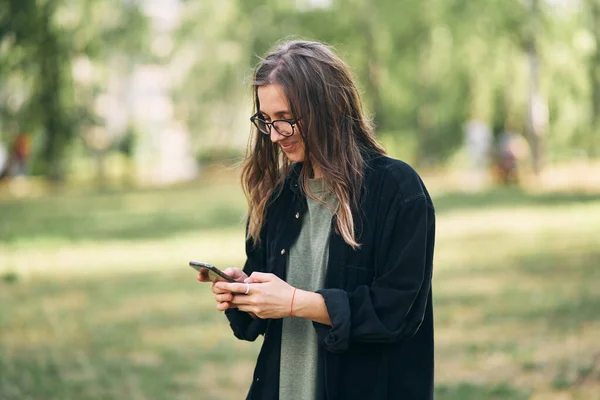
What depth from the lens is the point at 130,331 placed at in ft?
27.0

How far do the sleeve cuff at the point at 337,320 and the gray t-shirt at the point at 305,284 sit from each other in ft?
0.49

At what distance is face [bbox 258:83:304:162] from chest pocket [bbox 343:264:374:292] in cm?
35

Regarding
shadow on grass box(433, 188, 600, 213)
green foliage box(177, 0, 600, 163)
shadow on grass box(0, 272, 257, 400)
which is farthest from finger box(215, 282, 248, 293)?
green foliage box(177, 0, 600, 163)

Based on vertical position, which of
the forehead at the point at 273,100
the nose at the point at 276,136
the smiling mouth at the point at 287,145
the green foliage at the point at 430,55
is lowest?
the smiling mouth at the point at 287,145

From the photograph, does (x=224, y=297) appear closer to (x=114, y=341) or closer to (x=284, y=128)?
(x=284, y=128)

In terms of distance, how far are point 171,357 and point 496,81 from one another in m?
23.8

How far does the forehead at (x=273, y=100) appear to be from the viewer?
8.13 feet

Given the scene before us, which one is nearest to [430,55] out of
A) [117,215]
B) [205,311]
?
[117,215]

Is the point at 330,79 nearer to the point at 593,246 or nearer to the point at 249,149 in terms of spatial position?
the point at 249,149

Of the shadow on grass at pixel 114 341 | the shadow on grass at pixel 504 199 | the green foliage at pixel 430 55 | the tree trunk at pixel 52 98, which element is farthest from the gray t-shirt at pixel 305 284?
the green foliage at pixel 430 55

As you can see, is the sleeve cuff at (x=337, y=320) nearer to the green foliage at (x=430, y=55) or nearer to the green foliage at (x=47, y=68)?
the green foliage at (x=47, y=68)

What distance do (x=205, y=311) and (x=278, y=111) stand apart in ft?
22.6

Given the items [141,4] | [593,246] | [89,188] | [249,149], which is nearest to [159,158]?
[89,188]

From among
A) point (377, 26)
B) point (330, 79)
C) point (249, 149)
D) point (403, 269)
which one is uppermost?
point (377, 26)
